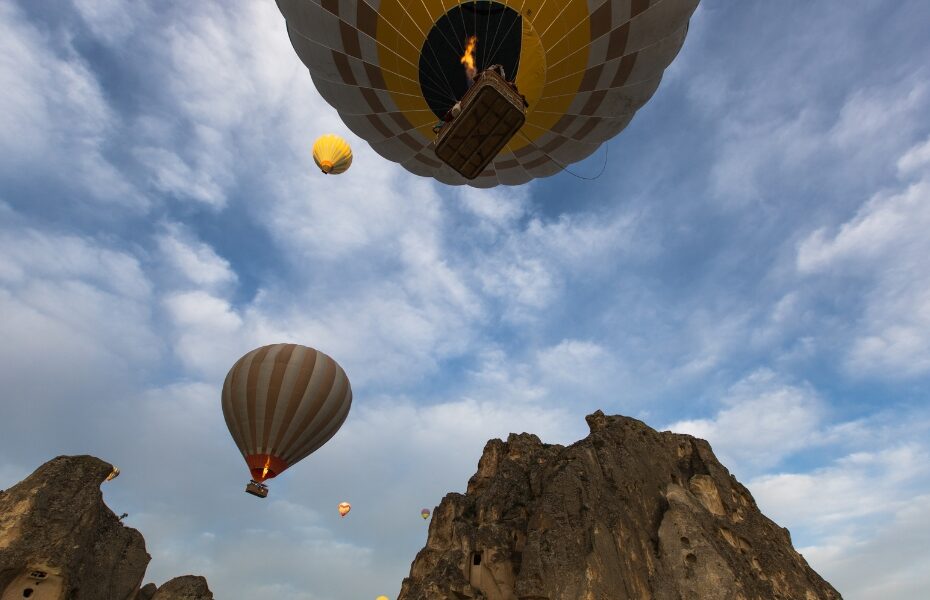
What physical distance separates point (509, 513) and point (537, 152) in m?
19.1

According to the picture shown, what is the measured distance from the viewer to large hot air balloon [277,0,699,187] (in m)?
11.9

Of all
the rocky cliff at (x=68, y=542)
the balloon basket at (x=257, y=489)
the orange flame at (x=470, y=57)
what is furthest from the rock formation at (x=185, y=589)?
the orange flame at (x=470, y=57)

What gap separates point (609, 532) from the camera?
22.9 metres

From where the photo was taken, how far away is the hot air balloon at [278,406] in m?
22.0

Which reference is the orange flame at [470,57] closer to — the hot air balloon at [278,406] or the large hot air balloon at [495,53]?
the large hot air balloon at [495,53]

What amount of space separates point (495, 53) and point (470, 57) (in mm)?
691

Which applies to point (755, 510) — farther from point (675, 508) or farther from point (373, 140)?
point (373, 140)

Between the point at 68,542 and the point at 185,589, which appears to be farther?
the point at 185,589

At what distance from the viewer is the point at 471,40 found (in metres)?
12.0

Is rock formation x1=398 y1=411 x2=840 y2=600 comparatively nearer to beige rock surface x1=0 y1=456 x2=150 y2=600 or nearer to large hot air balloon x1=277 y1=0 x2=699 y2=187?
beige rock surface x1=0 y1=456 x2=150 y2=600

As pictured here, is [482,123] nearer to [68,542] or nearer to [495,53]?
[495,53]

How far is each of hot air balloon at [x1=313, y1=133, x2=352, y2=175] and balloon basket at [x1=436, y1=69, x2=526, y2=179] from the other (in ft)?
49.7

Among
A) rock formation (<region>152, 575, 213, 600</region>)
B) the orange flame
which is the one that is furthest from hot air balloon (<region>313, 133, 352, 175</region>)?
rock formation (<region>152, 575, 213, 600</region>)

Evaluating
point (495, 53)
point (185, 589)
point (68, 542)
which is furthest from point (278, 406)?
point (495, 53)
